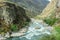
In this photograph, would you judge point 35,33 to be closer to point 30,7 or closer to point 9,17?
point 9,17

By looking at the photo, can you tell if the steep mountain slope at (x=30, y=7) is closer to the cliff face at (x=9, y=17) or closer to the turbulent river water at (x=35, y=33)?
the cliff face at (x=9, y=17)

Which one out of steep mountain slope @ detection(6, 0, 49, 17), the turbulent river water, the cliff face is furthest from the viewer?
steep mountain slope @ detection(6, 0, 49, 17)

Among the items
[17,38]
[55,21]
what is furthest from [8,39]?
Answer: [55,21]

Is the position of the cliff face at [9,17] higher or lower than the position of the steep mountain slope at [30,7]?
higher

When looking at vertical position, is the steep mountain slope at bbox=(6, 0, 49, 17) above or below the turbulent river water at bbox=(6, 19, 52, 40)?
below

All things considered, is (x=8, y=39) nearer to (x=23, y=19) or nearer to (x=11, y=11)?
(x=11, y=11)

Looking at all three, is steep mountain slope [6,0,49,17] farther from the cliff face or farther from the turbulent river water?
the turbulent river water

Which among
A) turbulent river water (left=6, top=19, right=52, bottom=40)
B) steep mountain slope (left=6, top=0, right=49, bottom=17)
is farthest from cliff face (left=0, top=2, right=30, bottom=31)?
steep mountain slope (left=6, top=0, right=49, bottom=17)

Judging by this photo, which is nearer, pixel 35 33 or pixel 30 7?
pixel 35 33

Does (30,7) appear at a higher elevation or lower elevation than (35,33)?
lower

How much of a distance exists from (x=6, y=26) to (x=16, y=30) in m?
2.34

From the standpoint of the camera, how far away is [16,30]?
38.3 metres

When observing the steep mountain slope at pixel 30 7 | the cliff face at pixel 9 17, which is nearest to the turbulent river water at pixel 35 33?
the cliff face at pixel 9 17

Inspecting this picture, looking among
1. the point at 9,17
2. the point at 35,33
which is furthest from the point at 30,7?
the point at 35,33
